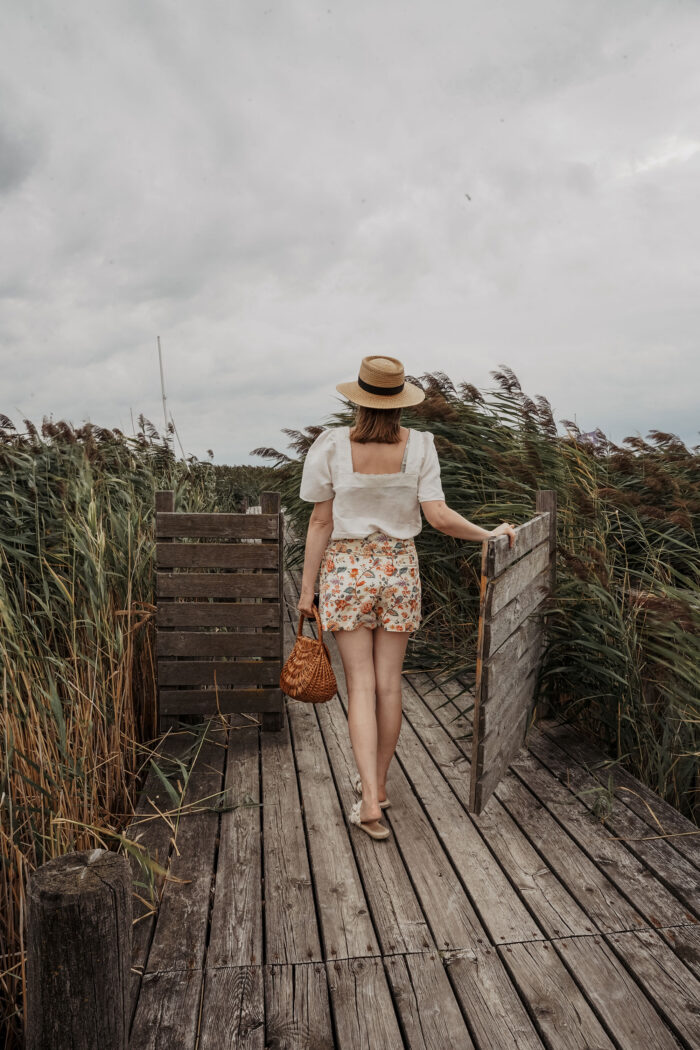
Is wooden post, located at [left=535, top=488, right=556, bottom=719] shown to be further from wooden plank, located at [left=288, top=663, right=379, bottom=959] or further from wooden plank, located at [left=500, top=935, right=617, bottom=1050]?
wooden plank, located at [left=500, top=935, right=617, bottom=1050]

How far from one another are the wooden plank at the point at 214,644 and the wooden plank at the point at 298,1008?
6.01 ft

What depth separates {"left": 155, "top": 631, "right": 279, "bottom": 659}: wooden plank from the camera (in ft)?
12.6

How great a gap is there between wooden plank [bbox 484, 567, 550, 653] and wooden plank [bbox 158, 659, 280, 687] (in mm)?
1308

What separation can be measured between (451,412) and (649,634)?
2.17 meters

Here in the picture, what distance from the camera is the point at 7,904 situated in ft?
8.09

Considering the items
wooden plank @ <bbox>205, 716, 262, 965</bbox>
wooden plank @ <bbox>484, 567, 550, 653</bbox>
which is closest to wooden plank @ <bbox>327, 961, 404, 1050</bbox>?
wooden plank @ <bbox>205, 716, 262, 965</bbox>

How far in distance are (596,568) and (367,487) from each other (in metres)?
1.86

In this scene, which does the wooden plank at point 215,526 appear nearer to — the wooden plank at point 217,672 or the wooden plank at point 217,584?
the wooden plank at point 217,584

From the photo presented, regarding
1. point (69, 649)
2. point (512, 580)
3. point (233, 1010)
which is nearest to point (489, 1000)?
point (233, 1010)

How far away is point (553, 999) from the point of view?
205 centimetres

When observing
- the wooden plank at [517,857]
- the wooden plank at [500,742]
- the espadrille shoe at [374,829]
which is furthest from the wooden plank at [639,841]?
the espadrille shoe at [374,829]

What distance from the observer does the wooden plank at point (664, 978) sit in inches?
77.9

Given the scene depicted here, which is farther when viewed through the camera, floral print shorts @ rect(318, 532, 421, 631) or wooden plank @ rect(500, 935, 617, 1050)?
floral print shorts @ rect(318, 532, 421, 631)

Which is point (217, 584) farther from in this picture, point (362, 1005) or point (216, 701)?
point (362, 1005)
